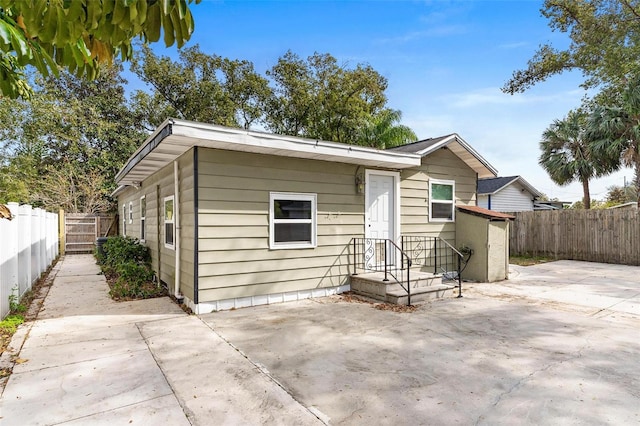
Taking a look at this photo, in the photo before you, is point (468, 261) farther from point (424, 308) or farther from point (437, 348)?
point (437, 348)

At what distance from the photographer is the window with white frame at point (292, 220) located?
585 cm

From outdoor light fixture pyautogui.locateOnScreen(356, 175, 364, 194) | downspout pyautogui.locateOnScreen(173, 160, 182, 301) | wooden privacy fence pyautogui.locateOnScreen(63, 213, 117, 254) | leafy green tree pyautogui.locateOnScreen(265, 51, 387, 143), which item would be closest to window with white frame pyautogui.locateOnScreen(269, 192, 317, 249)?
outdoor light fixture pyautogui.locateOnScreen(356, 175, 364, 194)

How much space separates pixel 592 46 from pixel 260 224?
14089mm

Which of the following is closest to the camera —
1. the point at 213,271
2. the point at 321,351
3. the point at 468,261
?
the point at 321,351

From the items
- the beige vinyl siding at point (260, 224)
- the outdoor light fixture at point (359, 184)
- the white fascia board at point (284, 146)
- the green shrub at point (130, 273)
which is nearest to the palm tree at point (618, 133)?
the white fascia board at point (284, 146)

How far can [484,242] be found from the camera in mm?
7801

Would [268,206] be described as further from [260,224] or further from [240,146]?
[240,146]

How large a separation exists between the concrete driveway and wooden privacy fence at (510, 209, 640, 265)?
585 cm

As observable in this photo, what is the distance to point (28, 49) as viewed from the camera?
1534 millimetres

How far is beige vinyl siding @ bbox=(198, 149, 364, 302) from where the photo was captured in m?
5.26

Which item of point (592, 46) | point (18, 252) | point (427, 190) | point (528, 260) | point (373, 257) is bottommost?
point (528, 260)

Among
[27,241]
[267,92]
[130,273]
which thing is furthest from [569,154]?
[27,241]

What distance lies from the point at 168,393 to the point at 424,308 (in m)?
3.89

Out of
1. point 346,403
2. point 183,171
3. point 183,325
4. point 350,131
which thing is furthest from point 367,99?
point 346,403
